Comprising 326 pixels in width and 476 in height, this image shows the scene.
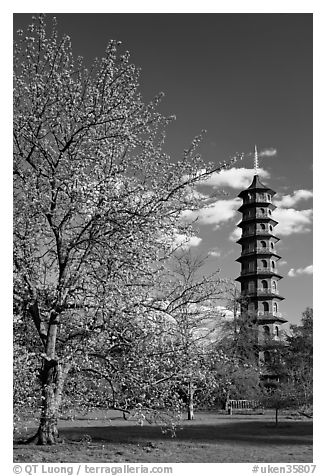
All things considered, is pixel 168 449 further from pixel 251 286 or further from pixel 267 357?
pixel 251 286

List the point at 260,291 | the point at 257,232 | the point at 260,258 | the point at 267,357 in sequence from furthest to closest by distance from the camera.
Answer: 1. the point at 260,291
2. the point at 260,258
3. the point at 257,232
4. the point at 267,357

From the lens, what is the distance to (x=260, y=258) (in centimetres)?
4284

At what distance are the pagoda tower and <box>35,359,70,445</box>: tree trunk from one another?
1174 inches

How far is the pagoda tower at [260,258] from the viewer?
40.0 m

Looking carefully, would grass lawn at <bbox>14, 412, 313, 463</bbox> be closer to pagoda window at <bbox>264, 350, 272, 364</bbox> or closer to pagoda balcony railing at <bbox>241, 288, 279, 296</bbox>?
pagoda window at <bbox>264, 350, 272, 364</bbox>

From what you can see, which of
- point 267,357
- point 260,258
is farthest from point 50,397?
point 260,258

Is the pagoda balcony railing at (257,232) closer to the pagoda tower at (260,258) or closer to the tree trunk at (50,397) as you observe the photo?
the pagoda tower at (260,258)

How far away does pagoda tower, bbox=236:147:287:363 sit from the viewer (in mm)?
39969

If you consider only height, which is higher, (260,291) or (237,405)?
(260,291)

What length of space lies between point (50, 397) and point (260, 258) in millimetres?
34487

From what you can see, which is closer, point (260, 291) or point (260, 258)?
point (260, 258)
